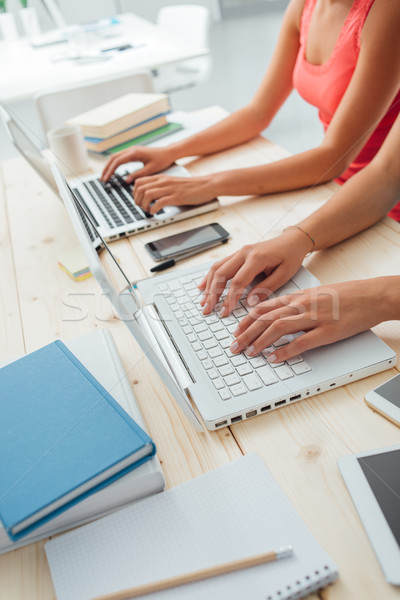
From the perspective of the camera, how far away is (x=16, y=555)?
20.7 inches

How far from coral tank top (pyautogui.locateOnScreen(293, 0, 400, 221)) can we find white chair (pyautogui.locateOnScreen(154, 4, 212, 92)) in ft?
5.74

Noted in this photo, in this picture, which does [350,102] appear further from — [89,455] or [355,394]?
[89,455]

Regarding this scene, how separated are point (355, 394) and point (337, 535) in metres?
0.19

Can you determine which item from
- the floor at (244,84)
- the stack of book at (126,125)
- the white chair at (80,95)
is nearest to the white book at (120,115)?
the stack of book at (126,125)

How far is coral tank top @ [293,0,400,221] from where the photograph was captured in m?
1.14

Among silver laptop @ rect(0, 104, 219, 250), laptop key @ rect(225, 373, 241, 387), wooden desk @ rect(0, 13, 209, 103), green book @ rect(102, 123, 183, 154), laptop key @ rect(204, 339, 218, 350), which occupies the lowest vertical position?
laptop key @ rect(225, 373, 241, 387)

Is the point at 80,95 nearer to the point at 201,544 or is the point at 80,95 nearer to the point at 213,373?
the point at 213,373

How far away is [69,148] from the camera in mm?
1380

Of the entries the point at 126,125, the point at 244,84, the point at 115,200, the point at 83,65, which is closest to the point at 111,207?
the point at 115,200

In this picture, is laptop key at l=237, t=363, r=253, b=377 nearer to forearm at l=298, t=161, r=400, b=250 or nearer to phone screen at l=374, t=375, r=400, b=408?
phone screen at l=374, t=375, r=400, b=408

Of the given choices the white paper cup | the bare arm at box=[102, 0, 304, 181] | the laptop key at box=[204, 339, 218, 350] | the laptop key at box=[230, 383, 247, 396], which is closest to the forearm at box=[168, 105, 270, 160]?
the bare arm at box=[102, 0, 304, 181]

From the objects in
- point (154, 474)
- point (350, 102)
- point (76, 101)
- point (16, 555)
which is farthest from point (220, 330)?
point (76, 101)

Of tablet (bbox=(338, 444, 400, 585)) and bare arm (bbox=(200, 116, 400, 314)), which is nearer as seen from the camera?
tablet (bbox=(338, 444, 400, 585))

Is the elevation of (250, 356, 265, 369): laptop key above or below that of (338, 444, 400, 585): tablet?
above
